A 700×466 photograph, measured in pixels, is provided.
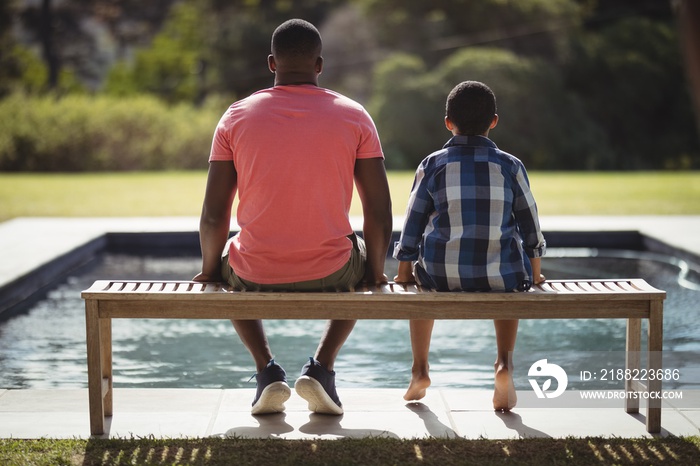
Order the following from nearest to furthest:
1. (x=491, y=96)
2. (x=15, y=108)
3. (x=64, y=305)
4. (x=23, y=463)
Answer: (x=23, y=463) < (x=491, y=96) < (x=64, y=305) < (x=15, y=108)

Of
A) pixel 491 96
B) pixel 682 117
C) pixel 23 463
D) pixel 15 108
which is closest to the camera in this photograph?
pixel 23 463

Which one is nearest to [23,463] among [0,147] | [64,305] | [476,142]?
[476,142]

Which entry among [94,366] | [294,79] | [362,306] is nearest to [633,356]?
[362,306]

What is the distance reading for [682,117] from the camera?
24.5m

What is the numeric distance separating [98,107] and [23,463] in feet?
63.3

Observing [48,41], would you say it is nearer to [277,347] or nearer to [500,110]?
[500,110]

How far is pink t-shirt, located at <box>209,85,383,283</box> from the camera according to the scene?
10.1ft

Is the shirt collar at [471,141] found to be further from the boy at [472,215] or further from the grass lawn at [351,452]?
the grass lawn at [351,452]

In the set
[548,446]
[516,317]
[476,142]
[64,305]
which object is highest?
[476,142]

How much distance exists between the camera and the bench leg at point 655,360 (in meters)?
3.09

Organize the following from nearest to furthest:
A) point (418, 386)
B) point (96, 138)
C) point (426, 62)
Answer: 1. point (418, 386)
2. point (96, 138)
3. point (426, 62)

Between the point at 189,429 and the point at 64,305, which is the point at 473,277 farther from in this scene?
the point at 64,305

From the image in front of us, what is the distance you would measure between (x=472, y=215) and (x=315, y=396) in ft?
2.77

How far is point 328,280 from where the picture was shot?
319 centimetres
